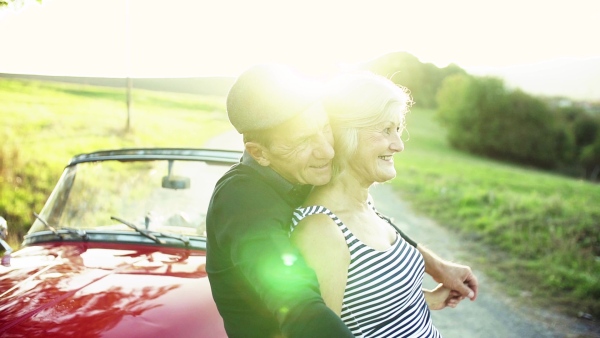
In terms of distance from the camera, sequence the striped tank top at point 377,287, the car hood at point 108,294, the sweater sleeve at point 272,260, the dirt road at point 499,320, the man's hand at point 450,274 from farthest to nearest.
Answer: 1. the dirt road at point 499,320
2. the man's hand at point 450,274
3. the car hood at point 108,294
4. the striped tank top at point 377,287
5. the sweater sleeve at point 272,260

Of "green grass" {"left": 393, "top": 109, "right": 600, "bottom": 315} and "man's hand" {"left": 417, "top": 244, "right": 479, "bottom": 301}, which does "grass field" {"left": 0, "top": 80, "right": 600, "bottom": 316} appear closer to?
"green grass" {"left": 393, "top": 109, "right": 600, "bottom": 315}

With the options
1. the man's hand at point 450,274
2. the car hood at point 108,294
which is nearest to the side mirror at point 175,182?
the car hood at point 108,294

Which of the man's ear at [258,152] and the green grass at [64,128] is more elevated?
the man's ear at [258,152]

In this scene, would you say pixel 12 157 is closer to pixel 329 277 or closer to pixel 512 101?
pixel 329 277

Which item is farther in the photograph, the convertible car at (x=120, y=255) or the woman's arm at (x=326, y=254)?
the convertible car at (x=120, y=255)

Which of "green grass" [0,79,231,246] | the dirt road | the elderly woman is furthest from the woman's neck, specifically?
"green grass" [0,79,231,246]

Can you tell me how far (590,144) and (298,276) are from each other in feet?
151

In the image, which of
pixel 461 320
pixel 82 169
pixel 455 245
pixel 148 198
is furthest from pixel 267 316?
pixel 455 245

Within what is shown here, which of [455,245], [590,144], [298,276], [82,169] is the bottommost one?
[590,144]

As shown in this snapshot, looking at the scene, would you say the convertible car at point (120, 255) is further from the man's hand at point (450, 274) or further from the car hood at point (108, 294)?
the man's hand at point (450, 274)

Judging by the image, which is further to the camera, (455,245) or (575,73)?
(575,73)

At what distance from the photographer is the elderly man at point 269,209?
1.42m

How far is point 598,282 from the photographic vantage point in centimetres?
595

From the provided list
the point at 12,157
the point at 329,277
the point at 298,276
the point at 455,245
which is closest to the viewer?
the point at 298,276
